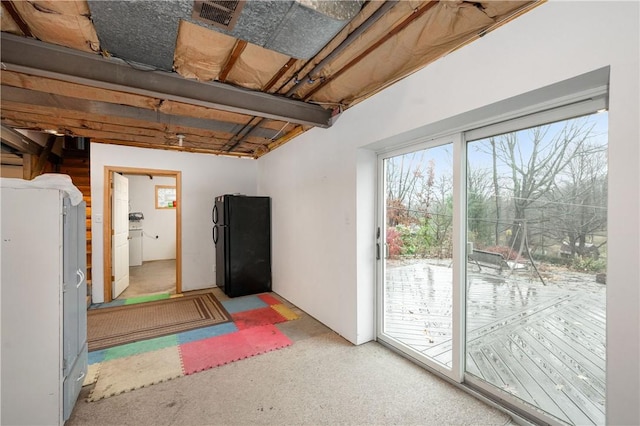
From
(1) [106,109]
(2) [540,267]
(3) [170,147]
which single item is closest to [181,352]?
(1) [106,109]

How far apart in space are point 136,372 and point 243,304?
1692 mm

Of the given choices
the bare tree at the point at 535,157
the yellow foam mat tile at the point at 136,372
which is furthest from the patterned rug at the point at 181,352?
the bare tree at the point at 535,157

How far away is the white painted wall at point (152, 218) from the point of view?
23.4ft

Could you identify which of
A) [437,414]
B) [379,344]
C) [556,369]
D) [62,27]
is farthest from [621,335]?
[62,27]

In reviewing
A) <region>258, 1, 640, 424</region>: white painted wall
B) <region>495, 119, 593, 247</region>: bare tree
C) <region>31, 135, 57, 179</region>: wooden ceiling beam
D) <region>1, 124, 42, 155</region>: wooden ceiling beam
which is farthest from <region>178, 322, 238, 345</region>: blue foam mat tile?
<region>31, 135, 57, 179</region>: wooden ceiling beam

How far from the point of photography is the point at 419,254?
2.52 metres

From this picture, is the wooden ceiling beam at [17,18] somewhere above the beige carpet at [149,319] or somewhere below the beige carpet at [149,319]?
above

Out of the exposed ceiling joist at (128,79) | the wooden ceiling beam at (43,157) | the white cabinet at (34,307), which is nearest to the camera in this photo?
the white cabinet at (34,307)

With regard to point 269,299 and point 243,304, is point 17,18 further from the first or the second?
point 269,299

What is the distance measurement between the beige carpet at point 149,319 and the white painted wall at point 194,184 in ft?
2.30

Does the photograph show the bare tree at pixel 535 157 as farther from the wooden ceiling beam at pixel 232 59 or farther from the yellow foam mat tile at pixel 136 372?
the yellow foam mat tile at pixel 136 372

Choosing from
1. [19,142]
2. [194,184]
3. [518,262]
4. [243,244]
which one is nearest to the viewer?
[518,262]

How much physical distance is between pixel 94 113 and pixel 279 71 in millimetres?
2171

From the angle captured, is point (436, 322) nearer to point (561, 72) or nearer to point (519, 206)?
point (519, 206)
